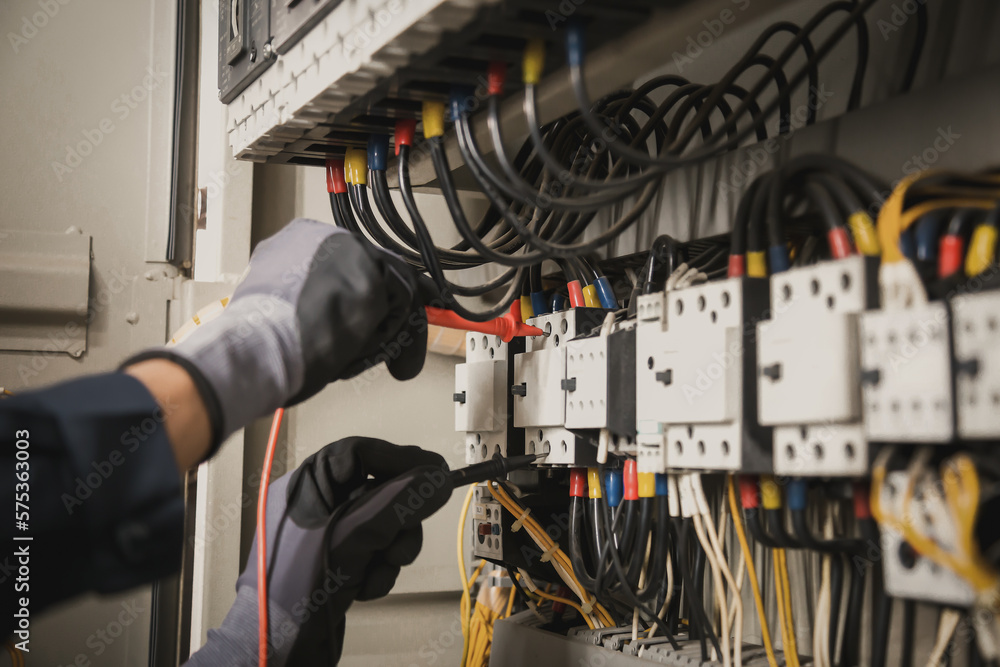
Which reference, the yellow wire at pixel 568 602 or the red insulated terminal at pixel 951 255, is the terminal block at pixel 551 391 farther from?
the red insulated terminal at pixel 951 255

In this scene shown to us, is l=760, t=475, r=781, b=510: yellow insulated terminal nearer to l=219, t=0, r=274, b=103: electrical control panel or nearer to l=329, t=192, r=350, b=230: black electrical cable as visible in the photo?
l=329, t=192, r=350, b=230: black electrical cable

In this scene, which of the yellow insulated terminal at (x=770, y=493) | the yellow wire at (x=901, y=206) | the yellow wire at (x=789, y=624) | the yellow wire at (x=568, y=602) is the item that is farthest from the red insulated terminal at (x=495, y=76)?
the yellow wire at (x=568, y=602)

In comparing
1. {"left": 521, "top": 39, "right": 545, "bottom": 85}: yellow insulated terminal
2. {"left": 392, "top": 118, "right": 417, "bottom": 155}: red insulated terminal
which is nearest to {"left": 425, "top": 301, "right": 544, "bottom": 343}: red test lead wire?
{"left": 392, "top": 118, "right": 417, "bottom": 155}: red insulated terminal

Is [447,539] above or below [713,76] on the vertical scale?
below

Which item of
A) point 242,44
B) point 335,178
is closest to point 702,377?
point 335,178

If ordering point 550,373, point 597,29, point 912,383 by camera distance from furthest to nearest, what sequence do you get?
point 550,373
point 597,29
point 912,383

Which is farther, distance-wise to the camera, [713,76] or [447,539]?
[447,539]

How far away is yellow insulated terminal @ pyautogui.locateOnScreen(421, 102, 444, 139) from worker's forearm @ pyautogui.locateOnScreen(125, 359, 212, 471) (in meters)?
0.43

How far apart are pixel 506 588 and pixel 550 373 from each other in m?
0.56

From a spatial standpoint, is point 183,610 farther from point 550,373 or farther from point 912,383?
point 912,383

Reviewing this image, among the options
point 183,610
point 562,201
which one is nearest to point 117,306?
point 183,610

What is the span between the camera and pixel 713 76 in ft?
4.00

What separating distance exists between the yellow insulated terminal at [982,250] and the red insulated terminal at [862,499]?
230mm

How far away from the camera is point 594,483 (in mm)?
1088
